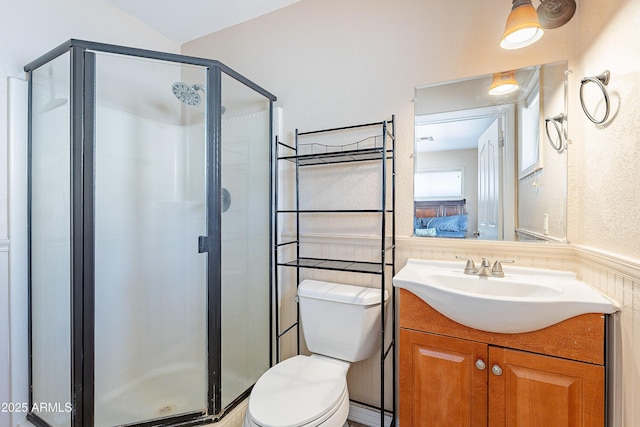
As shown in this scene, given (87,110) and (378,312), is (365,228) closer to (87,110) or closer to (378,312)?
(378,312)

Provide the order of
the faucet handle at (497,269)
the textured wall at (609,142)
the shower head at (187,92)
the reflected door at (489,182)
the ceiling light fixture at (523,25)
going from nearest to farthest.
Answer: the textured wall at (609,142) < the ceiling light fixture at (523,25) < the faucet handle at (497,269) < the reflected door at (489,182) < the shower head at (187,92)

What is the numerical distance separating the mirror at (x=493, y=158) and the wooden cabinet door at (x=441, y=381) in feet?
1.78

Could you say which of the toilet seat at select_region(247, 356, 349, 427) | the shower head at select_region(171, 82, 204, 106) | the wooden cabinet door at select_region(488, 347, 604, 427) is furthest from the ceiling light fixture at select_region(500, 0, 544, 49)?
the toilet seat at select_region(247, 356, 349, 427)

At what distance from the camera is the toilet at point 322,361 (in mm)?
1114

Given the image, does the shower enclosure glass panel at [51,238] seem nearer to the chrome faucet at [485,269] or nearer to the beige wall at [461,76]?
the beige wall at [461,76]

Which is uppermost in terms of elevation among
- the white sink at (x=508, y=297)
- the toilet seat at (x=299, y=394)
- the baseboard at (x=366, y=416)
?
the white sink at (x=508, y=297)

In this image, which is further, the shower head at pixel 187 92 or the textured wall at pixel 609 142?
the shower head at pixel 187 92

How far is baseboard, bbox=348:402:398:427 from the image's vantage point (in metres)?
1.60

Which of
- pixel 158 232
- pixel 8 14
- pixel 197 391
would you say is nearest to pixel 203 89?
pixel 158 232

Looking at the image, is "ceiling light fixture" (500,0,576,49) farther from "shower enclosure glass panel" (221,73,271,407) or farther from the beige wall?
"shower enclosure glass panel" (221,73,271,407)

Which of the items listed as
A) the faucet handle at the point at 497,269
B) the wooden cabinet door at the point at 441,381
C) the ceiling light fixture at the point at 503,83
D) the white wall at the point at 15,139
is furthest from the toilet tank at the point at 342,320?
the white wall at the point at 15,139

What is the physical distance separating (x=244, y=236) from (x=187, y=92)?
32.4 inches

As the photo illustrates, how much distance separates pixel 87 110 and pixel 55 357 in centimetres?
117

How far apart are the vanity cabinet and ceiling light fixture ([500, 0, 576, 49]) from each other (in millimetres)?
998
